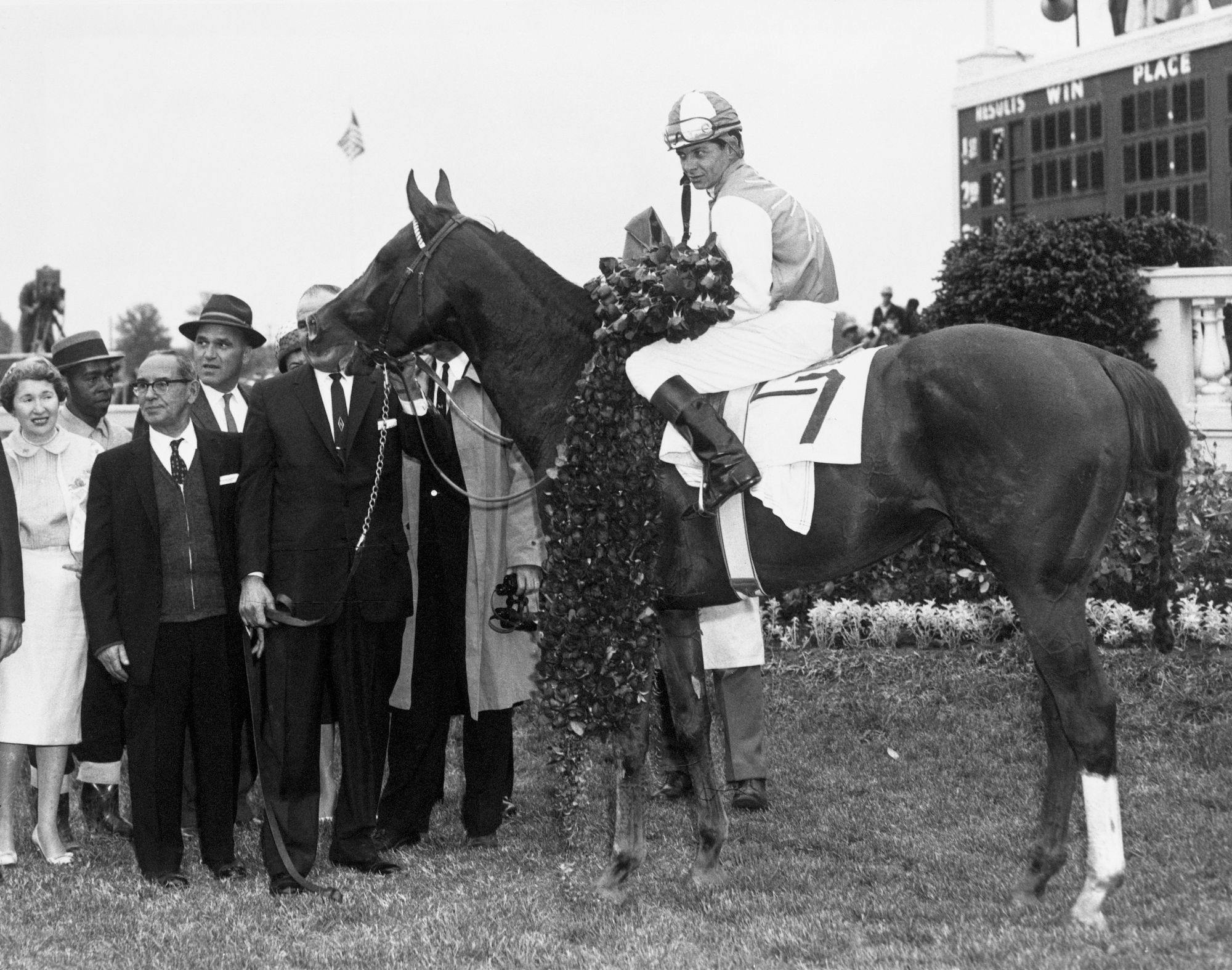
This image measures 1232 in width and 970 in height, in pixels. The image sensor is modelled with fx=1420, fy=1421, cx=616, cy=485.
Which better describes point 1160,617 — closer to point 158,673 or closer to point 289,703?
point 289,703

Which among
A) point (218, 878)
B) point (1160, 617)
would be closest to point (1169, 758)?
point (1160, 617)

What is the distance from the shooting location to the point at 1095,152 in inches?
769

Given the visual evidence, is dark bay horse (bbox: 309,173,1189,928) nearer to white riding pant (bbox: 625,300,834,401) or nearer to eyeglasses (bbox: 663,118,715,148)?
white riding pant (bbox: 625,300,834,401)

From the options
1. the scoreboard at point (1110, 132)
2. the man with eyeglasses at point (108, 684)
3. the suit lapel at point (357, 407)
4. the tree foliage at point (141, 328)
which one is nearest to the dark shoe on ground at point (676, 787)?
the suit lapel at point (357, 407)

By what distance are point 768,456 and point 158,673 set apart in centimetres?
241

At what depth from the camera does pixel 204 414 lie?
6375 mm

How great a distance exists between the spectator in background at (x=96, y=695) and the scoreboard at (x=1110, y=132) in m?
11.3

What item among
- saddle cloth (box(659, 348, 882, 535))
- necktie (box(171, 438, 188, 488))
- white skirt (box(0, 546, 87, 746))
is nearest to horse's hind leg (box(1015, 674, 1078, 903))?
saddle cloth (box(659, 348, 882, 535))

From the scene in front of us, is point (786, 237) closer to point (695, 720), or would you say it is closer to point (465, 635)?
point (695, 720)

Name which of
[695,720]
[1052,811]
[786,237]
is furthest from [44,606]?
[1052,811]

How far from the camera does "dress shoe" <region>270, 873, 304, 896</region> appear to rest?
5035mm

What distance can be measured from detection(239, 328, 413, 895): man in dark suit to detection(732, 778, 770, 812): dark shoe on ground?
1591 mm

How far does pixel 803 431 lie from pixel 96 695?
308cm

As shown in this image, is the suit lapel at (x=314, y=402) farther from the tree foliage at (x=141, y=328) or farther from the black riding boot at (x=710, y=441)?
the tree foliage at (x=141, y=328)
